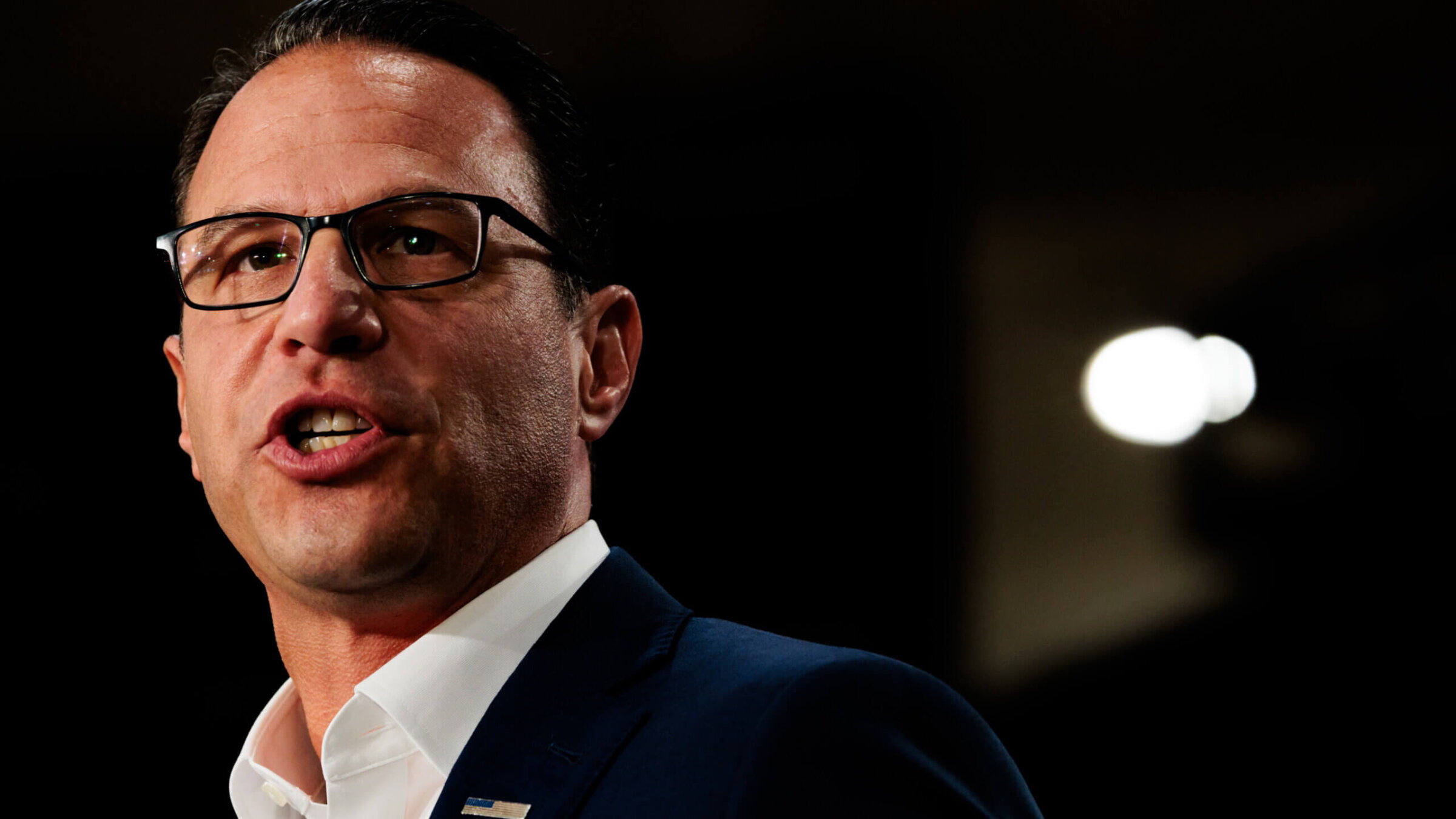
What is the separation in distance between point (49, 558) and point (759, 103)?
149 cm

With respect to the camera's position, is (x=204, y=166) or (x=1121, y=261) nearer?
(x=204, y=166)

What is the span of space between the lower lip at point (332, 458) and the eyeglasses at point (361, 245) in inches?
5.8

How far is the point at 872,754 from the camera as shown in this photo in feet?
3.30

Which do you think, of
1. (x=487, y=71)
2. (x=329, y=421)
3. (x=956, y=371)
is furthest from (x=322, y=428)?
(x=956, y=371)

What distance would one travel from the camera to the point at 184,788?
2.07m

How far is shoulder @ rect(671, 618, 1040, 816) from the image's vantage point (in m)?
0.96

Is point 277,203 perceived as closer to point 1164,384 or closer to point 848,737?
point 848,737

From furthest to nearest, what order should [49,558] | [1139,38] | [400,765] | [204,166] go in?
[49,558], [1139,38], [204,166], [400,765]

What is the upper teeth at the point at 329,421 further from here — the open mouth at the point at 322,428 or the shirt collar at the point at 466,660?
the shirt collar at the point at 466,660

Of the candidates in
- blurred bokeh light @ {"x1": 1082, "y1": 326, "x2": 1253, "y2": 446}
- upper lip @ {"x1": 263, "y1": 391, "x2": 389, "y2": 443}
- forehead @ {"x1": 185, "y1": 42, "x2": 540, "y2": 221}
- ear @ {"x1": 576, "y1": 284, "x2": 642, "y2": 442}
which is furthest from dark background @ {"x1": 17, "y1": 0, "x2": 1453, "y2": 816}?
upper lip @ {"x1": 263, "y1": 391, "x2": 389, "y2": 443}

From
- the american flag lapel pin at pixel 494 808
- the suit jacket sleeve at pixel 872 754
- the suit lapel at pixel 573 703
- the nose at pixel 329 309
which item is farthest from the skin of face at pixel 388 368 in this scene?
the suit jacket sleeve at pixel 872 754

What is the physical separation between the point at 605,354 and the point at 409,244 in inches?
11.7

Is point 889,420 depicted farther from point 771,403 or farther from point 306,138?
point 306,138

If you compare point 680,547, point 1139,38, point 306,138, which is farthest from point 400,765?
point 1139,38
